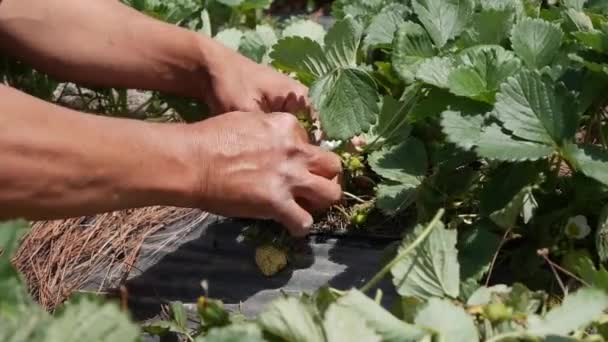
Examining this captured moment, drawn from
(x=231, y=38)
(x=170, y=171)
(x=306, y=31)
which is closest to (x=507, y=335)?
(x=170, y=171)

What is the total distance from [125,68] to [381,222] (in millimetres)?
554

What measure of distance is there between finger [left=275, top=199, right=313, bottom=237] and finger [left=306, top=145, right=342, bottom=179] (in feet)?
0.26

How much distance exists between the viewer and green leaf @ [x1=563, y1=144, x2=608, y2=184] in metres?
1.06

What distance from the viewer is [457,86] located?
3.88ft

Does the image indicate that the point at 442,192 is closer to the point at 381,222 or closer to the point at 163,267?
the point at 381,222

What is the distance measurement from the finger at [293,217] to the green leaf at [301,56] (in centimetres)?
29

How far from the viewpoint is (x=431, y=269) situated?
1.03 m

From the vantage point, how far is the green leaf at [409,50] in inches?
53.7

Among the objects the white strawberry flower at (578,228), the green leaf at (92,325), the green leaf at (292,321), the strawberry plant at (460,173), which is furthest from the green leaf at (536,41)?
the green leaf at (92,325)

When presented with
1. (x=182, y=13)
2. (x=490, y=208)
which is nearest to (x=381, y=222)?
(x=490, y=208)

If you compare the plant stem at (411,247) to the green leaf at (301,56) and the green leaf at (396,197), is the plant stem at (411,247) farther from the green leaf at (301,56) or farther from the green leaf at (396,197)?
the green leaf at (301,56)

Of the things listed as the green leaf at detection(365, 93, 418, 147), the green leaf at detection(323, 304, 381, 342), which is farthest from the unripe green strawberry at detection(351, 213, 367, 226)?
the green leaf at detection(323, 304, 381, 342)

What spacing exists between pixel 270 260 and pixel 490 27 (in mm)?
479

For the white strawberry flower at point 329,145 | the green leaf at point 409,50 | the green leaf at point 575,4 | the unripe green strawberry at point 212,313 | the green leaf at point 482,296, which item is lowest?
the unripe green strawberry at point 212,313
